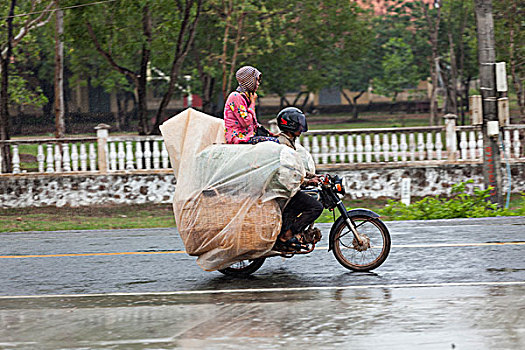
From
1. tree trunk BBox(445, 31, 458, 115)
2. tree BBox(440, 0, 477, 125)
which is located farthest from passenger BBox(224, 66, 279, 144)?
tree trunk BBox(445, 31, 458, 115)

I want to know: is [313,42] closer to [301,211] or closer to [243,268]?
[243,268]

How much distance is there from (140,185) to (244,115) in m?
11.7

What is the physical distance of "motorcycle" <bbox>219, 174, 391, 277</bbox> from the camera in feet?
28.1

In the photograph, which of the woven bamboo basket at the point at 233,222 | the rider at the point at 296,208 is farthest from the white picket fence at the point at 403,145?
the woven bamboo basket at the point at 233,222

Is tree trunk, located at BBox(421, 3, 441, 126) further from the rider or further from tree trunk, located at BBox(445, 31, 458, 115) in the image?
the rider

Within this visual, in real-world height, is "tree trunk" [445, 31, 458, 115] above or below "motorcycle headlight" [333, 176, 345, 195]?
above

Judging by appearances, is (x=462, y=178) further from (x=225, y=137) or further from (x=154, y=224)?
(x=225, y=137)

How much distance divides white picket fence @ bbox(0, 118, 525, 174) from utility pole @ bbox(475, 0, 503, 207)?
162 inches

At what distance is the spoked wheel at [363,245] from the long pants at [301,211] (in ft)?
1.38

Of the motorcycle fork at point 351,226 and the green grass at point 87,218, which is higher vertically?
the motorcycle fork at point 351,226

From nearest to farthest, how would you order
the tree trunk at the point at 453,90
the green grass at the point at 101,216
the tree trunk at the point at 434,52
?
1. the green grass at the point at 101,216
2. the tree trunk at the point at 434,52
3. the tree trunk at the point at 453,90

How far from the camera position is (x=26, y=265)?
10312 mm

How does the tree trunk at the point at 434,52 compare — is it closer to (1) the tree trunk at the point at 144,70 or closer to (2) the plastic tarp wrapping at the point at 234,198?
(1) the tree trunk at the point at 144,70

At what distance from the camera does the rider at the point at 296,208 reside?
8336 mm
